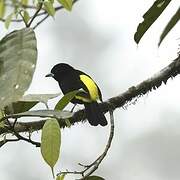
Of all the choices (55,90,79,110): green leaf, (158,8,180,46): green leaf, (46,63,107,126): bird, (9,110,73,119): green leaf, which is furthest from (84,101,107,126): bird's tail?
(158,8,180,46): green leaf

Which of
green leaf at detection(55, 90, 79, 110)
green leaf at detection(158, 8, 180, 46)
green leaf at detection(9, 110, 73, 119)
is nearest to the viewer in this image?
green leaf at detection(158, 8, 180, 46)

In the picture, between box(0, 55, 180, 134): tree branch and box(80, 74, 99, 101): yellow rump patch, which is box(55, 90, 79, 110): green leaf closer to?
box(0, 55, 180, 134): tree branch

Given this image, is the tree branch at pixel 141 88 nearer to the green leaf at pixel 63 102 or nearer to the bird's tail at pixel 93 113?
the bird's tail at pixel 93 113

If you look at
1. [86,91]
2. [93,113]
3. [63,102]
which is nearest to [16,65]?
[63,102]

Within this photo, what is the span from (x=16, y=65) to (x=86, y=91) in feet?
3.57

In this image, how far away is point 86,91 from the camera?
4.48ft

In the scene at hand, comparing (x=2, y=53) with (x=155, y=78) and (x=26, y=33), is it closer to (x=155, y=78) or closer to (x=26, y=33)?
(x=26, y=33)

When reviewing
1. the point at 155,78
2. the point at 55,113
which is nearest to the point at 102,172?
the point at 155,78

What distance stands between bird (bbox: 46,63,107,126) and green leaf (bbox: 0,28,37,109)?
803 millimetres

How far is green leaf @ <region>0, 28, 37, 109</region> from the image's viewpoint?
26 cm

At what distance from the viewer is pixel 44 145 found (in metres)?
0.43

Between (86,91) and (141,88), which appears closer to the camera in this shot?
(141,88)

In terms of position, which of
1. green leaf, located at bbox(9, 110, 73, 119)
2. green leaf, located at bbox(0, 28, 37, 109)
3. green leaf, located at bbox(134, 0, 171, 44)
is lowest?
green leaf, located at bbox(9, 110, 73, 119)

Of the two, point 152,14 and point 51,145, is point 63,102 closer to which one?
point 51,145
